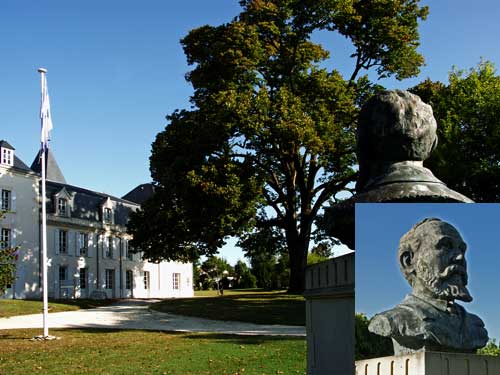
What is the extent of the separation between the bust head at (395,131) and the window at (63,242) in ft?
137

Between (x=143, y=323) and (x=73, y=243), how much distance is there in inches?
960

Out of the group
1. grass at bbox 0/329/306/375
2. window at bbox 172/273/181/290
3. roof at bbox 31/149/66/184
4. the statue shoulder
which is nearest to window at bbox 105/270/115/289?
window at bbox 172/273/181/290

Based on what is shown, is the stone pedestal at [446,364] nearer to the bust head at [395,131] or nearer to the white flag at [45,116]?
the bust head at [395,131]

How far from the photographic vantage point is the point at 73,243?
46.2 metres

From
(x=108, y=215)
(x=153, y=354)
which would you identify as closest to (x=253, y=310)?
(x=153, y=354)

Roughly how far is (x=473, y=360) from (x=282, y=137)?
2051cm

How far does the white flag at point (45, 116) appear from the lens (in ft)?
62.1

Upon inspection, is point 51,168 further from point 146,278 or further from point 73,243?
point 146,278

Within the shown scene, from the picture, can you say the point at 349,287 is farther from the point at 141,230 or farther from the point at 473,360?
the point at 141,230

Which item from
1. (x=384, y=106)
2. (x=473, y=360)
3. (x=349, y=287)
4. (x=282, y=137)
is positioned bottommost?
(x=473, y=360)

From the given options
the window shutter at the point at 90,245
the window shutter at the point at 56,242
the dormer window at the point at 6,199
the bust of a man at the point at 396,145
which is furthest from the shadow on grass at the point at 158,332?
the window shutter at the point at 90,245

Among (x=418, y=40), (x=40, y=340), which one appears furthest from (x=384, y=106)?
(x=418, y=40)

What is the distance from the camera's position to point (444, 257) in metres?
5.04

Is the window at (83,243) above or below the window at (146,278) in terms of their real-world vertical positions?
above
